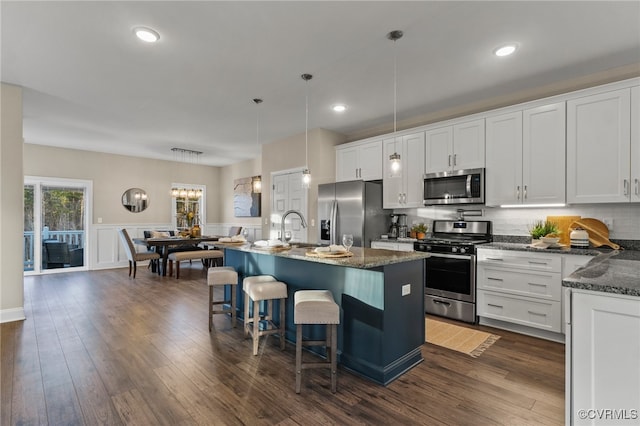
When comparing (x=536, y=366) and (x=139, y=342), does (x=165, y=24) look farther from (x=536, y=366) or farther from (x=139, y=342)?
(x=536, y=366)

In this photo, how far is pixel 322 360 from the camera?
2627 millimetres

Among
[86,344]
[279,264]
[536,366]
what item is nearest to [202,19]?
[279,264]

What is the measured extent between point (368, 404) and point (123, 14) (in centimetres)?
330

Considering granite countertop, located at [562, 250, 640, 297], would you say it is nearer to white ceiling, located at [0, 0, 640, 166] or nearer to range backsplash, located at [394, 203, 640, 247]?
range backsplash, located at [394, 203, 640, 247]

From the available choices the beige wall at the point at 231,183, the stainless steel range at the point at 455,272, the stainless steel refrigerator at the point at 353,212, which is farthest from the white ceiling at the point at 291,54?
the beige wall at the point at 231,183

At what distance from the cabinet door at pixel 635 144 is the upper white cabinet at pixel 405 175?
2059 millimetres

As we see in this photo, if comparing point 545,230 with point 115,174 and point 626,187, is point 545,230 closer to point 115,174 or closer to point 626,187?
point 626,187

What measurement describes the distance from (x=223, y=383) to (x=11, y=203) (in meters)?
3.53

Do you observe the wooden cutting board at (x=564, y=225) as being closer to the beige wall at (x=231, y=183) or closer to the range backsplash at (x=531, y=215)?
the range backsplash at (x=531, y=215)

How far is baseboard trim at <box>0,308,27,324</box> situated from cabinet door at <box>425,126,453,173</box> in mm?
5383

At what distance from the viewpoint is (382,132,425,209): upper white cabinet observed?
4.38 m

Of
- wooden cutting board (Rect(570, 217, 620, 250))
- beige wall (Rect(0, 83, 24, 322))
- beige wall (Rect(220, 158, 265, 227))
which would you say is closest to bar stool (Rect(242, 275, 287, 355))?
beige wall (Rect(0, 83, 24, 322))

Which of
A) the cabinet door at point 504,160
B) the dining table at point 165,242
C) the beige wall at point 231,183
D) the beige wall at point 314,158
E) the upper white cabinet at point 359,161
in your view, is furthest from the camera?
the beige wall at point 231,183

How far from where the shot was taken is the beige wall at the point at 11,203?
3635 mm
